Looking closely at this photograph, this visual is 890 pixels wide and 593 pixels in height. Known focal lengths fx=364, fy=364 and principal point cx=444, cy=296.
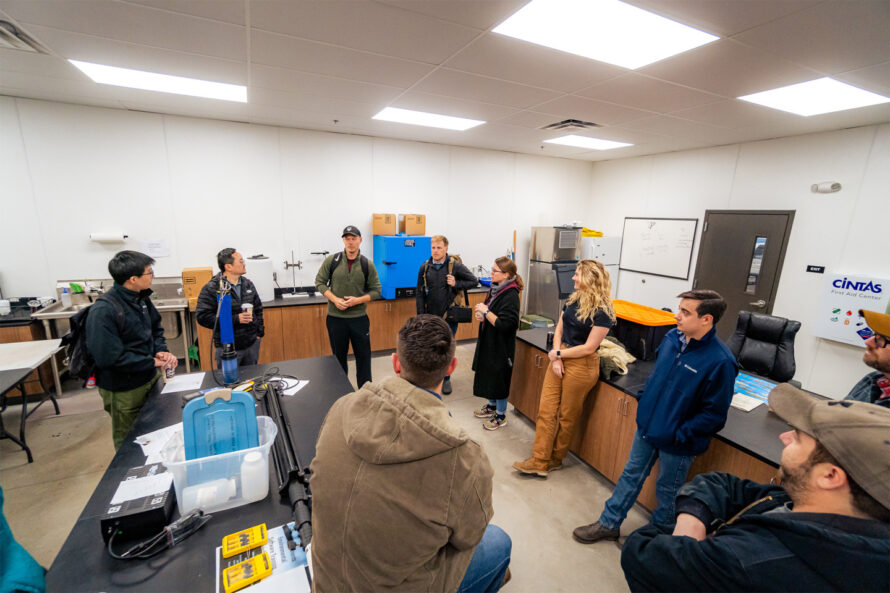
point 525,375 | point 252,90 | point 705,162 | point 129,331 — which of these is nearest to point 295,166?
point 252,90

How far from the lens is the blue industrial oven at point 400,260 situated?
188 inches

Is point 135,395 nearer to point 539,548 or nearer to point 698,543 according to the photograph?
point 539,548

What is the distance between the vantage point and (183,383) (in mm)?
2258

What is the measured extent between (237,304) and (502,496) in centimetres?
245

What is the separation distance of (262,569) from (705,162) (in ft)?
20.3

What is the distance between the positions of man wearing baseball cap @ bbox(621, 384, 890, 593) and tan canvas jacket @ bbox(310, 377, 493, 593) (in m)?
0.53

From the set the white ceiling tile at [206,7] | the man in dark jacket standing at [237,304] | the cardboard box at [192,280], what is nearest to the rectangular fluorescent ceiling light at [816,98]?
the white ceiling tile at [206,7]

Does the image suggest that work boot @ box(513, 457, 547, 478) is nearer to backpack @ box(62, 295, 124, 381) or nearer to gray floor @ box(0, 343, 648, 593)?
gray floor @ box(0, 343, 648, 593)

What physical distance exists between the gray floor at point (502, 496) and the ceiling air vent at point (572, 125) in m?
3.10

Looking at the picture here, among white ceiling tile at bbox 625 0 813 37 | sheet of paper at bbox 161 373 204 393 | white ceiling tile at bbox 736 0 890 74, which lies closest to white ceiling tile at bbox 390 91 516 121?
white ceiling tile at bbox 625 0 813 37

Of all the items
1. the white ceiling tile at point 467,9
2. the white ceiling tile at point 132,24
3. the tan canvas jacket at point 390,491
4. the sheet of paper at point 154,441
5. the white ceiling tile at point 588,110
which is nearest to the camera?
the tan canvas jacket at point 390,491

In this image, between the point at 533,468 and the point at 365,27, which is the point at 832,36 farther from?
the point at 533,468

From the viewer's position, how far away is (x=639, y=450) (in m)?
2.10

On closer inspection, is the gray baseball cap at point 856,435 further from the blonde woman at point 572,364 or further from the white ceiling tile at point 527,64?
the white ceiling tile at point 527,64
